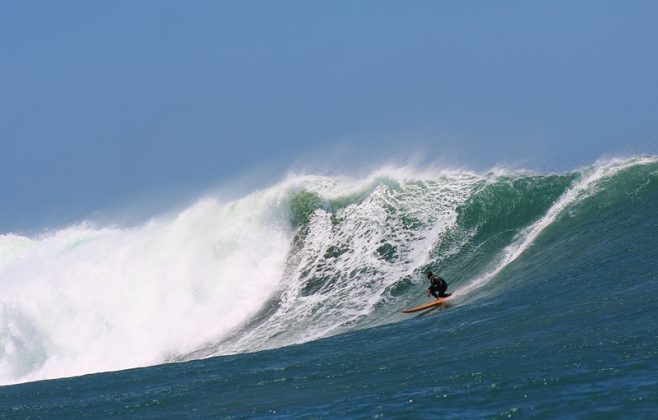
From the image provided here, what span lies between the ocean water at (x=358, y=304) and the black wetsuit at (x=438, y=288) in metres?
0.35

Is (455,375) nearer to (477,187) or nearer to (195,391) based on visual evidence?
(195,391)

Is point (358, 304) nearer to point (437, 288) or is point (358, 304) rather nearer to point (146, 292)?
point (437, 288)

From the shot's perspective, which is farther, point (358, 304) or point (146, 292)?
point (146, 292)

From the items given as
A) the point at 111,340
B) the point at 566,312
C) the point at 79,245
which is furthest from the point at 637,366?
the point at 79,245

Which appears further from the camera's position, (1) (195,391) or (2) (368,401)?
(1) (195,391)

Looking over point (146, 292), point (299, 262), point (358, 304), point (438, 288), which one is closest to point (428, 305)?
point (438, 288)

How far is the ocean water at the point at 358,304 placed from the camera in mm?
12617

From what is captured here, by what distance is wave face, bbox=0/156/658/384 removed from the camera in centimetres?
2378

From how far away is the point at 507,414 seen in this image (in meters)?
10.3

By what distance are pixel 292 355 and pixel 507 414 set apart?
7758 mm

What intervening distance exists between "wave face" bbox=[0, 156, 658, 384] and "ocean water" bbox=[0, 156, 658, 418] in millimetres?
76

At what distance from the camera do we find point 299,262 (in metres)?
28.2

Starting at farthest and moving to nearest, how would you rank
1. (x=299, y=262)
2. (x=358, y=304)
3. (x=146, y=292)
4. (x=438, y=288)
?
(x=146, y=292), (x=299, y=262), (x=358, y=304), (x=438, y=288)

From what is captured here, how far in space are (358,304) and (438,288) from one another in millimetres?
2639
